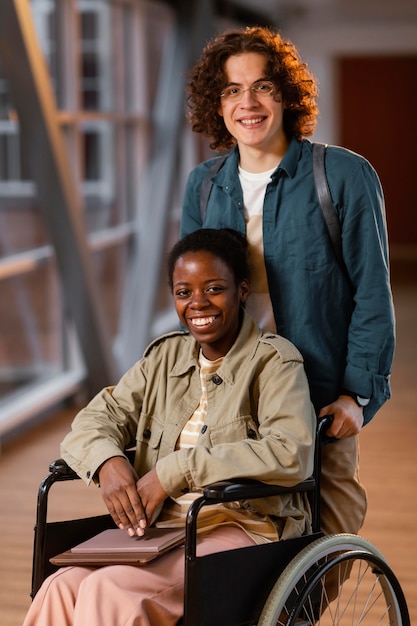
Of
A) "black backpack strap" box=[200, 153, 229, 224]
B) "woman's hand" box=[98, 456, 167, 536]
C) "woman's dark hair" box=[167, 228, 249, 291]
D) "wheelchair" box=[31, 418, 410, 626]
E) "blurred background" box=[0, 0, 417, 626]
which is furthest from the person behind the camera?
"blurred background" box=[0, 0, 417, 626]

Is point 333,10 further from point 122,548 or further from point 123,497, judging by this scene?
point 122,548

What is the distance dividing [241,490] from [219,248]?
51 centimetres

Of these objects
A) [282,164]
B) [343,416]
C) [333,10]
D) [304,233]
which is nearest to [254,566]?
[343,416]

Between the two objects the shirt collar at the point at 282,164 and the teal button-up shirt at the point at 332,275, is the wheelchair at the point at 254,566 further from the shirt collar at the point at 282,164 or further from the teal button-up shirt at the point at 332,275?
the shirt collar at the point at 282,164

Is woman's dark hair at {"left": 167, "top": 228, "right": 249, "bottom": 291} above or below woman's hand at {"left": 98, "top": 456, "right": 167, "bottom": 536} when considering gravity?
above

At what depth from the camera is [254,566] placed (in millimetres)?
1972

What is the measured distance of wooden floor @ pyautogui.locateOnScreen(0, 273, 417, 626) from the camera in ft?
11.3

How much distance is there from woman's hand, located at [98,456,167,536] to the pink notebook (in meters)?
0.03

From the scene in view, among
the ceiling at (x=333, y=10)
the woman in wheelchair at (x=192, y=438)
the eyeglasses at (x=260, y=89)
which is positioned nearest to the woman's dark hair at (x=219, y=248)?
the woman in wheelchair at (x=192, y=438)

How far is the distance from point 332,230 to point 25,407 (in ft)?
11.4

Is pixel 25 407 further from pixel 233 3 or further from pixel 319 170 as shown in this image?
pixel 233 3

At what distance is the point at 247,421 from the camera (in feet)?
6.90

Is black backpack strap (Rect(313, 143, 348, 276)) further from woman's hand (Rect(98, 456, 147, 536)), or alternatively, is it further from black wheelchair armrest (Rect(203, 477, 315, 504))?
woman's hand (Rect(98, 456, 147, 536))

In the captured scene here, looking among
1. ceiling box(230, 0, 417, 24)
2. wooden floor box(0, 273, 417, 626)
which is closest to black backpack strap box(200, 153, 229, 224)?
wooden floor box(0, 273, 417, 626)
